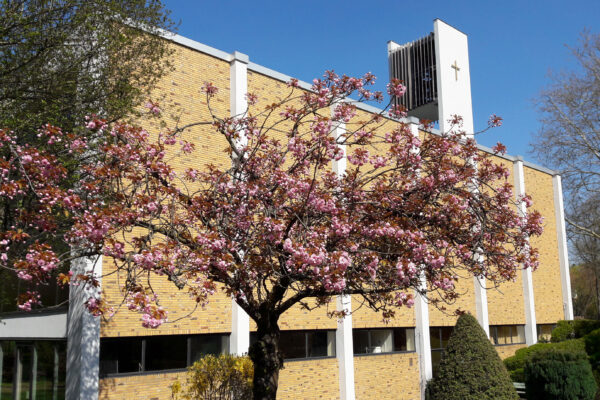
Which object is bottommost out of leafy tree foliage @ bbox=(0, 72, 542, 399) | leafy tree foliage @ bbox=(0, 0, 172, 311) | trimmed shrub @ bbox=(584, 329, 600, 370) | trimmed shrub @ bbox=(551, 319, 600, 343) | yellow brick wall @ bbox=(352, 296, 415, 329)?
trimmed shrub @ bbox=(584, 329, 600, 370)

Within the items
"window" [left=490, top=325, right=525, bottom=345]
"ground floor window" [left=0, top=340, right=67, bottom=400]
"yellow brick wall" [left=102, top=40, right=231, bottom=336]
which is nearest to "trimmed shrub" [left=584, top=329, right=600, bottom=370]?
"window" [left=490, top=325, right=525, bottom=345]

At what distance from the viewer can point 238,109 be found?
641 inches

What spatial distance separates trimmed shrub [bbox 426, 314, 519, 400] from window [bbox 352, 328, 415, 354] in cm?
403

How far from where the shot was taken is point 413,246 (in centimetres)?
873

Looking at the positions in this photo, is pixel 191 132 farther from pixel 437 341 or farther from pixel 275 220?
pixel 437 341

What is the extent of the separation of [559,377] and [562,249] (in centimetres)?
1665

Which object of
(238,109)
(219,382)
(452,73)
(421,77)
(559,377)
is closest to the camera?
(219,382)

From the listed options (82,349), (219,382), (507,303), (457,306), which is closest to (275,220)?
(219,382)

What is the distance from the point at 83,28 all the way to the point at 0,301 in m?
7.33

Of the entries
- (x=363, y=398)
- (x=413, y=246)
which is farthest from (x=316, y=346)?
(x=413, y=246)

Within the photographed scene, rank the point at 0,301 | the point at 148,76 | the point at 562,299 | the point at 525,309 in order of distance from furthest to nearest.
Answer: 1. the point at 562,299
2. the point at 525,309
3. the point at 0,301
4. the point at 148,76

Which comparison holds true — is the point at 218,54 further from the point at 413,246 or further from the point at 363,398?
the point at 363,398

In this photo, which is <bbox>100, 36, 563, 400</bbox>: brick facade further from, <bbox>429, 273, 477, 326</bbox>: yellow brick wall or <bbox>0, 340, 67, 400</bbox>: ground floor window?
<bbox>0, 340, 67, 400</bbox>: ground floor window

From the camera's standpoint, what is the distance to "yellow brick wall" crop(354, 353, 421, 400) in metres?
18.5
